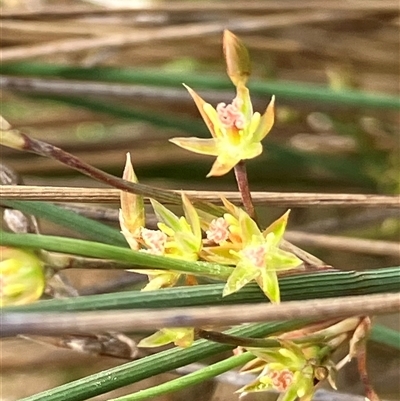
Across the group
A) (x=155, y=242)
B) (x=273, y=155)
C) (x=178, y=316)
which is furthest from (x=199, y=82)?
(x=178, y=316)

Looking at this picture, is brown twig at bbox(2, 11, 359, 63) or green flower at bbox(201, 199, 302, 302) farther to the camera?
brown twig at bbox(2, 11, 359, 63)

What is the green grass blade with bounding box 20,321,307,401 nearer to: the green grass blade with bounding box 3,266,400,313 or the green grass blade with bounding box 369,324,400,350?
the green grass blade with bounding box 3,266,400,313

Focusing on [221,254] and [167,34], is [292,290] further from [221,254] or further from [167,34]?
[167,34]

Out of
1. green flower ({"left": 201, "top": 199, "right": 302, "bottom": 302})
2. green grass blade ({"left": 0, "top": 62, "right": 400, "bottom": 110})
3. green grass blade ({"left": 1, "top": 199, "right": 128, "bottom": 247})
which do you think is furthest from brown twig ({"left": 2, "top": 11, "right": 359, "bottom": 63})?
green flower ({"left": 201, "top": 199, "right": 302, "bottom": 302})

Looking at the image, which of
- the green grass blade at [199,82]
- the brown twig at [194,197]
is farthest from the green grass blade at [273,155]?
the brown twig at [194,197]

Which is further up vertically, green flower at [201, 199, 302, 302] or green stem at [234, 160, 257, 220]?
green stem at [234, 160, 257, 220]

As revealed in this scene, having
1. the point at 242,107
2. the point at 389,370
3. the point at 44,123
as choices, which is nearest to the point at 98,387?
the point at 242,107
